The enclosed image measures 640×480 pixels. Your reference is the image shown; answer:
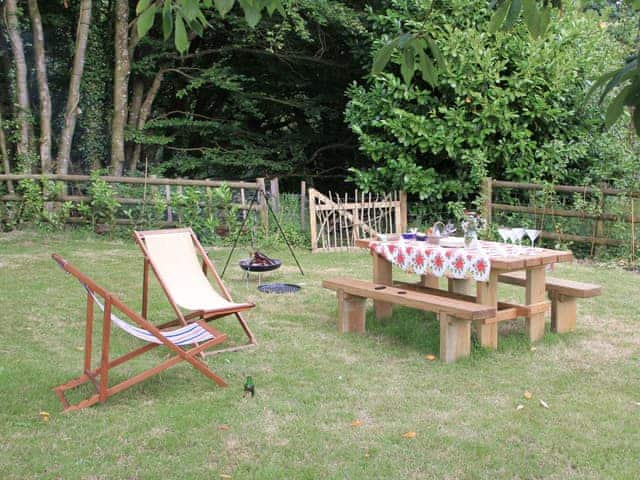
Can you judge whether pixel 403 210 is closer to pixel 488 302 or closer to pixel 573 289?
pixel 573 289

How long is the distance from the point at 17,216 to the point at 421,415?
8.93 m

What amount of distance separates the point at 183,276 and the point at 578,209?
6.17m

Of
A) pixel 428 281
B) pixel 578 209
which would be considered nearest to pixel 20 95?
pixel 428 281

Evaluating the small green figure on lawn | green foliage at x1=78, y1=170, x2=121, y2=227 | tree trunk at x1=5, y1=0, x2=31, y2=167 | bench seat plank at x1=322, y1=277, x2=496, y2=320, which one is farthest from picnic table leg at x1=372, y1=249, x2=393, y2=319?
tree trunk at x1=5, y1=0, x2=31, y2=167

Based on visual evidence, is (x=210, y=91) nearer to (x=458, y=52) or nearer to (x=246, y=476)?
(x=458, y=52)

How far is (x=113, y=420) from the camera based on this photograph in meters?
3.93

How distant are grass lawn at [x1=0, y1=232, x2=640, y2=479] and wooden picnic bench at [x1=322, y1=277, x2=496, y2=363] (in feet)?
0.47

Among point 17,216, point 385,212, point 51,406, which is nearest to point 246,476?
point 51,406

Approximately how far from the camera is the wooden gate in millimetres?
10648

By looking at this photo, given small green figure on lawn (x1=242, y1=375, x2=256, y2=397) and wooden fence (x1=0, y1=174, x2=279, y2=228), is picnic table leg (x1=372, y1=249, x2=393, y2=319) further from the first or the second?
wooden fence (x1=0, y1=174, x2=279, y2=228)

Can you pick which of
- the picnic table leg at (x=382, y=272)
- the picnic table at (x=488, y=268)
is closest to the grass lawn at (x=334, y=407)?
the picnic table at (x=488, y=268)

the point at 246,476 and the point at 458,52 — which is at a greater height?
the point at 458,52

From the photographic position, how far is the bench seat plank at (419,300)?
480 centimetres

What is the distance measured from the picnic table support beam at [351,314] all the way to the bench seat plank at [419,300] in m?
0.09
